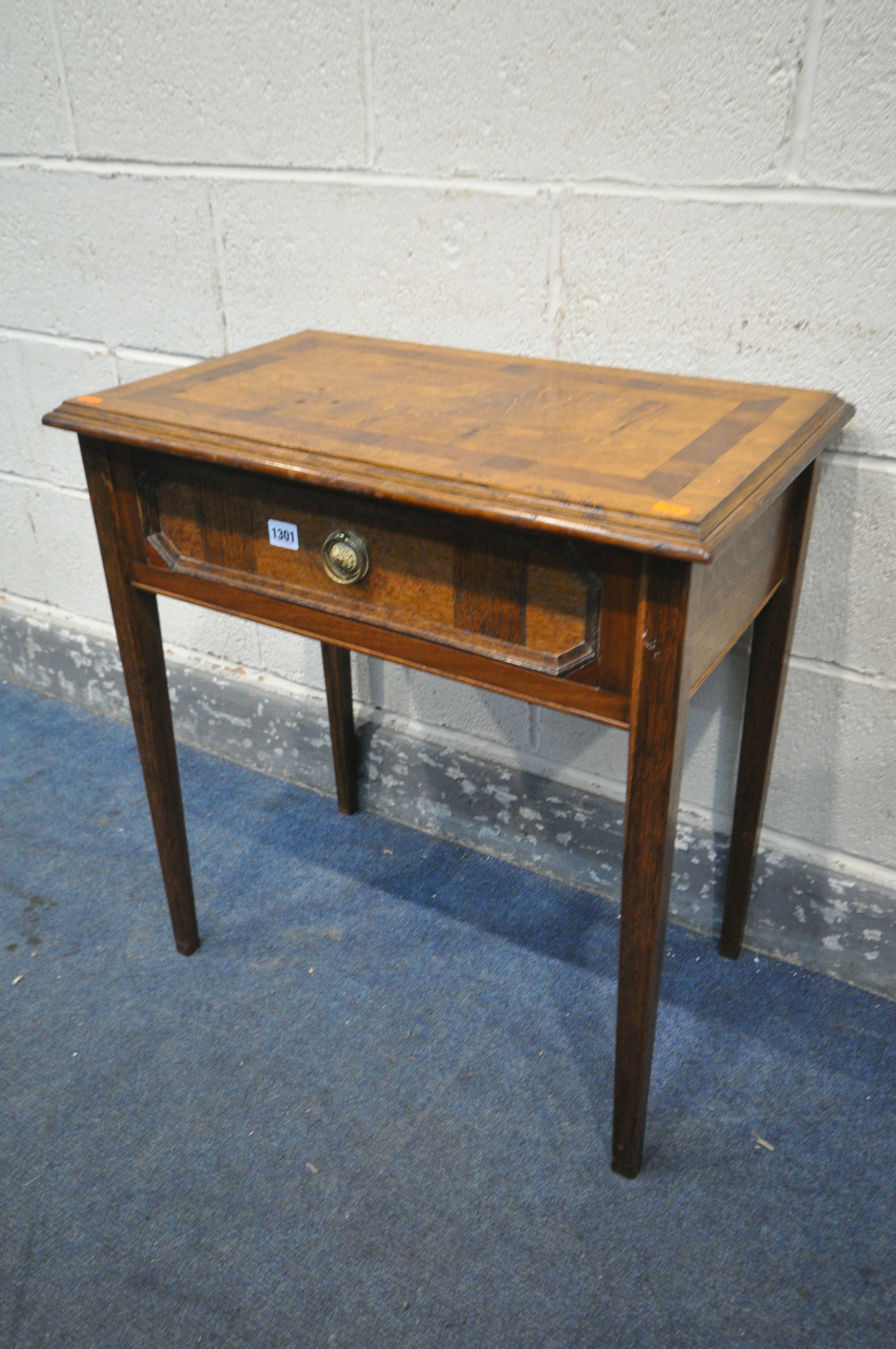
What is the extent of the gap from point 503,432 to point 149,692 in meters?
0.61

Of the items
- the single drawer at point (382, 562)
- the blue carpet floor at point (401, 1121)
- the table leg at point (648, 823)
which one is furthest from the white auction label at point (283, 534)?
the blue carpet floor at point (401, 1121)

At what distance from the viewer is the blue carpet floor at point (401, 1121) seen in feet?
3.68

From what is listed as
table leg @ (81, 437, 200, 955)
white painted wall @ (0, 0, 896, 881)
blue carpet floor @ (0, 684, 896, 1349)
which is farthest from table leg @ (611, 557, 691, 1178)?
table leg @ (81, 437, 200, 955)

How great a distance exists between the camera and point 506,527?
95 cm

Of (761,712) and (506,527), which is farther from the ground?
(506,527)

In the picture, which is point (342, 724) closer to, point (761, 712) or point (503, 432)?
point (761, 712)

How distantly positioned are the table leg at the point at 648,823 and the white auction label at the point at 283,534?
1.28 feet

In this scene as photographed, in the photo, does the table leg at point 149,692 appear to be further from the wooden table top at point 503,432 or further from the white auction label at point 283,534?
the white auction label at point 283,534

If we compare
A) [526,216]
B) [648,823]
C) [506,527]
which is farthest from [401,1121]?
[526,216]

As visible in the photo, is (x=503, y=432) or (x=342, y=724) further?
(x=342, y=724)

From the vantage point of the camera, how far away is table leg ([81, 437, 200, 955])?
4.07 ft

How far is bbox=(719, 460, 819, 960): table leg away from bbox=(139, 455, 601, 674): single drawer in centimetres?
43

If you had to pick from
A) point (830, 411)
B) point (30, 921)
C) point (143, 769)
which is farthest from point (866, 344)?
point (30, 921)

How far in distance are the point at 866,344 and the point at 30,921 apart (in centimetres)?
145
